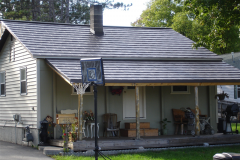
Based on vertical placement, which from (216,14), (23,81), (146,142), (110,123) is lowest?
(146,142)

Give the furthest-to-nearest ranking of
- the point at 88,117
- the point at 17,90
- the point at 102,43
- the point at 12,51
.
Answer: the point at 12,51
the point at 102,43
the point at 17,90
the point at 88,117

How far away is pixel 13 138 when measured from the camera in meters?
16.2

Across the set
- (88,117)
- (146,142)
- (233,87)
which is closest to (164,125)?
(146,142)

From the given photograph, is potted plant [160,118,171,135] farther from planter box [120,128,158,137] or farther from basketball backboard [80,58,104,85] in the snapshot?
basketball backboard [80,58,104,85]

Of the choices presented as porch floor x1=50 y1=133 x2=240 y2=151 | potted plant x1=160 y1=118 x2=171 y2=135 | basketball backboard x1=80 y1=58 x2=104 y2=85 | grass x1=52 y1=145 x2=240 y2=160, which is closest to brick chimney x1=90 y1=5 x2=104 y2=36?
potted plant x1=160 y1=118 x2=171 y2=135

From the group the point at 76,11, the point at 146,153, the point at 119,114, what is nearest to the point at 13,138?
the point at 119,114

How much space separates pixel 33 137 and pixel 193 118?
663cm

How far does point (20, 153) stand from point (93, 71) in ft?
18.6

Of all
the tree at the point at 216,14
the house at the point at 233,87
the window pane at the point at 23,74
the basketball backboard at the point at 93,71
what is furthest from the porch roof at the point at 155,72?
the house at the point at 233,87

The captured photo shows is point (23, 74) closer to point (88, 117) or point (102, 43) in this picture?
point (88, 117)

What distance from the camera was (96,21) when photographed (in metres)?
17.2

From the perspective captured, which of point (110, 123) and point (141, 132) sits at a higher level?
point (110, 123)

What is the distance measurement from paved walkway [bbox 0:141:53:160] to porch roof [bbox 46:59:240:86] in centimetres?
276

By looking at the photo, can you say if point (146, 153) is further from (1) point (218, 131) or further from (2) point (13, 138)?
(2) point (13, 138)
